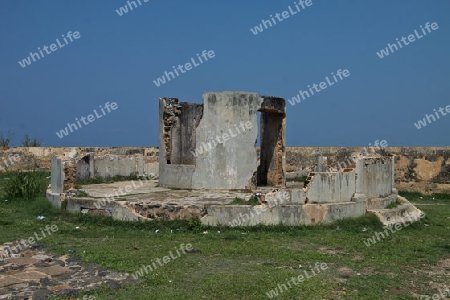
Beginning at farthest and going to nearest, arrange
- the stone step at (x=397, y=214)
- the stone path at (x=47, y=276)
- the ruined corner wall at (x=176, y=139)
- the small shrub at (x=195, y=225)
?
the ruined corner wall at (x=176, y=139) < the stone step at (x=397, y=214) < the small shrub at (x=195, y=225) < the stone path at (x=47, y=276)

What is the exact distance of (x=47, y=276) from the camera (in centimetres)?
654

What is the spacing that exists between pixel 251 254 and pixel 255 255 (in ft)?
0.28

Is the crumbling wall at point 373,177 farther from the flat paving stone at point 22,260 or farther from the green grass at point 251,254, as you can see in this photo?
the flat paving stone at point 22,260

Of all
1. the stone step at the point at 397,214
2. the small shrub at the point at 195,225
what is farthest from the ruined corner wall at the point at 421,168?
the small shrub at the point at 195,225

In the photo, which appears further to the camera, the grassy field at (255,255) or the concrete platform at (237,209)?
the concrete platform at (237,209)

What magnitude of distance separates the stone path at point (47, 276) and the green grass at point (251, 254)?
272 millimetres

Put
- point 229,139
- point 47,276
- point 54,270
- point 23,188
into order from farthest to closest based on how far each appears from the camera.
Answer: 1. point 23,188
2. point 229,139
3. point 54,270
4. point 47,276

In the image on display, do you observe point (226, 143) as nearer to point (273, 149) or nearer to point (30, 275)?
point (273, 149)

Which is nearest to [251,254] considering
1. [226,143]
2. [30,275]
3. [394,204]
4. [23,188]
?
[30,275]

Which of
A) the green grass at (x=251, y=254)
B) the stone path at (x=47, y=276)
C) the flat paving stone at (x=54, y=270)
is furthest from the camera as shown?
the flat paving stone at (x=54, y=270)

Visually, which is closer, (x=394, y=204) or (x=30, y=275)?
(x=30, y=275)

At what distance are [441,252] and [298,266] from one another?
2.86 metres

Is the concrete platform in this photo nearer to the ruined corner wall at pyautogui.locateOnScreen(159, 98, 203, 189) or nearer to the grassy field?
the grassy field

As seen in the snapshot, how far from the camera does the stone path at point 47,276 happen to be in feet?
19.3
